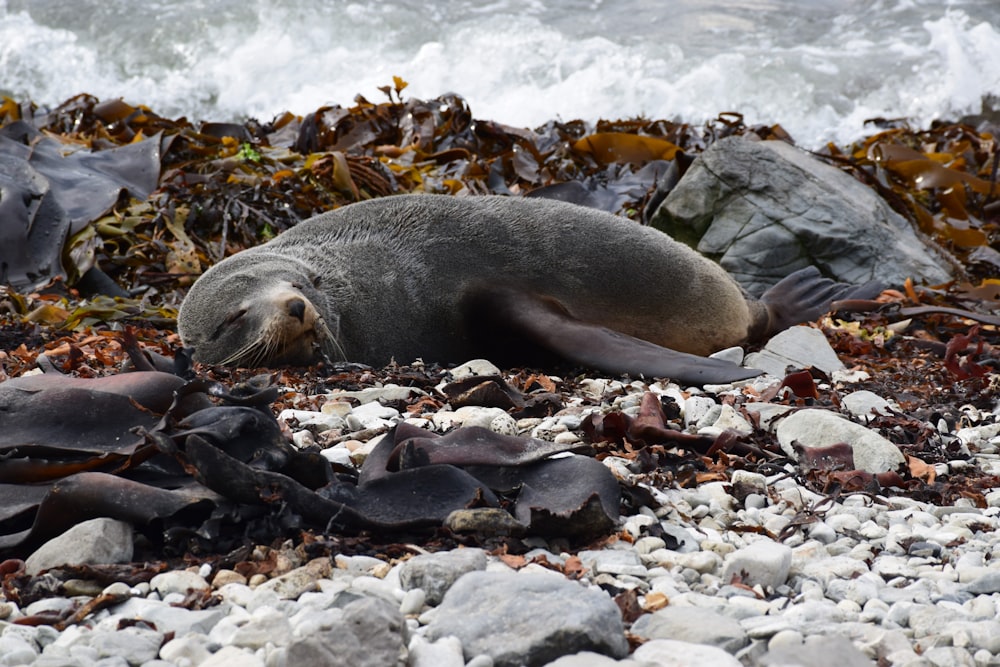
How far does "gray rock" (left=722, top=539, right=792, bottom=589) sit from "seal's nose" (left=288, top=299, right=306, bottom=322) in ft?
9.07

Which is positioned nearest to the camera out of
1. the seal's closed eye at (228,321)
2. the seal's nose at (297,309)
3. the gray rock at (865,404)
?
the gray rock at (865,404)

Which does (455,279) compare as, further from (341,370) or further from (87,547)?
(87,547)

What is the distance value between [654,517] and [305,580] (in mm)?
851

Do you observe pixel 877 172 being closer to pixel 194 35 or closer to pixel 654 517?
pixel 654 517

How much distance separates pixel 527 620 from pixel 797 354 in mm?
3494

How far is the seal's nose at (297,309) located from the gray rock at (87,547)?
2.33 m

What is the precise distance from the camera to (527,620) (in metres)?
1.80

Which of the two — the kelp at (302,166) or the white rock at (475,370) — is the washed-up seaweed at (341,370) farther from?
the white rock at (475,370)

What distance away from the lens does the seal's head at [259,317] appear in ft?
15.3

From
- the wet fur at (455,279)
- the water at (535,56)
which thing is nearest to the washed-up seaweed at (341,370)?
the wet fur at (455,279)

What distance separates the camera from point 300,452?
2.60 meters

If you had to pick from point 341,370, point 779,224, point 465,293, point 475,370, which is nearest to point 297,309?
point 341,370

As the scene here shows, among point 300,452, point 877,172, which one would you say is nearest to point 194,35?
A: point 877,172

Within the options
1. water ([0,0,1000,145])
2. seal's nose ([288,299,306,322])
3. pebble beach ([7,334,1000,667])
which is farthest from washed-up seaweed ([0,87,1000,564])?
water ([0,0,1000,145])
